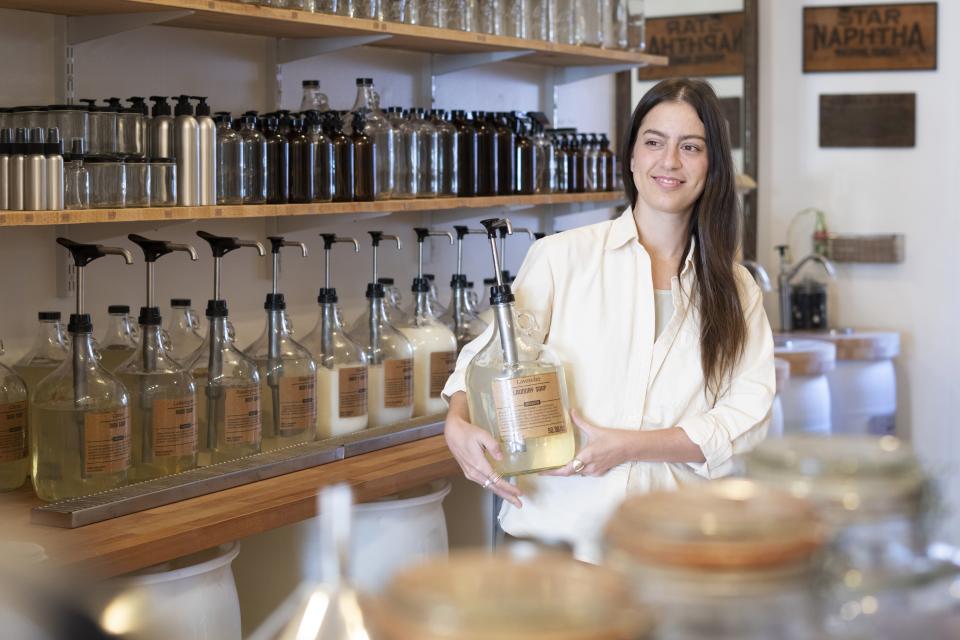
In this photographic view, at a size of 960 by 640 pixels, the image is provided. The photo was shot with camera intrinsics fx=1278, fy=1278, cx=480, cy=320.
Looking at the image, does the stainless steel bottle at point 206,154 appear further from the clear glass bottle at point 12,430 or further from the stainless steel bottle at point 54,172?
the clear glass bottle at point 12,430

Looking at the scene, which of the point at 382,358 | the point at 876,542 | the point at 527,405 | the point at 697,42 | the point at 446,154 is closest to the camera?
the point at 876,542

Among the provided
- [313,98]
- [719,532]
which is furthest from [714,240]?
[719,532]

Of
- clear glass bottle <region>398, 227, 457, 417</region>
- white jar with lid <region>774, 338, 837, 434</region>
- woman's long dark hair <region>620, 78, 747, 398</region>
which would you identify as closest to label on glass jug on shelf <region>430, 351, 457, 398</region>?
clear glass bottle <region>398, 227, 457, 417</region>

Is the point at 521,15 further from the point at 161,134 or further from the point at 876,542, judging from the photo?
the point at 876,542

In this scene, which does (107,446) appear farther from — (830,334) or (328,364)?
(830,334)

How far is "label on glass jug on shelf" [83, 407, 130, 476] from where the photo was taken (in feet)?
7.09

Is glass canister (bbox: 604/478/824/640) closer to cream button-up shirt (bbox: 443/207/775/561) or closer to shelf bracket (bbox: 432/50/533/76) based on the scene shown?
cream button-up shirt (bbox: 443/207/775/561)

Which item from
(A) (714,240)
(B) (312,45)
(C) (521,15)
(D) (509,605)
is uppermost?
(C) (521,15)

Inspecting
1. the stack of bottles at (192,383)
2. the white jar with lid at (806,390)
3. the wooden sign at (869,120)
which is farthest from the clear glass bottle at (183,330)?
the wooden sign at (869,120)

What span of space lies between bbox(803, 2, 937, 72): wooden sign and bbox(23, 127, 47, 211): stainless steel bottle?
3.73 metres

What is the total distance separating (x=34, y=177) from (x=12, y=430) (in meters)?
0.45

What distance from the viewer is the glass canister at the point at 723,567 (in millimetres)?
731

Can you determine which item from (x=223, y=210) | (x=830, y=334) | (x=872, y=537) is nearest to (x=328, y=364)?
(x=223, y=210)

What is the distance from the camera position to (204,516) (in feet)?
7.18
